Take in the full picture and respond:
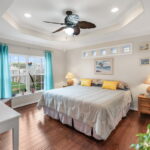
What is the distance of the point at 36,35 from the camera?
3396 millimetres

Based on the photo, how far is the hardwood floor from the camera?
1883 millimetres

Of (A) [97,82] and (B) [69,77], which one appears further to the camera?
(B) [69,77]

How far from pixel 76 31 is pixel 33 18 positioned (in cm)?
113

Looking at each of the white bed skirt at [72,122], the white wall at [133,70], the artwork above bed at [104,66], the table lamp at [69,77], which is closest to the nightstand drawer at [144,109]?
the white wall at [133,70]

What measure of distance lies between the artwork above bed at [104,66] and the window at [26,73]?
2411 millimetres

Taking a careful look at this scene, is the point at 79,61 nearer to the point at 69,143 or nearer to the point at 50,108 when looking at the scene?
the point at 50,108

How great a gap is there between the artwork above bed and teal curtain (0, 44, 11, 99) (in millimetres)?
3233

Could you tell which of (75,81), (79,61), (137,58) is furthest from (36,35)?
(137,58)

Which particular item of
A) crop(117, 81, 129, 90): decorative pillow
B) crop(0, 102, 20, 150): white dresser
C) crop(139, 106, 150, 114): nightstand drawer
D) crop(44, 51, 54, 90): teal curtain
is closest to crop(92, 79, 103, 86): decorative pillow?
crop(117, 81, 129, 90): decorative pillow

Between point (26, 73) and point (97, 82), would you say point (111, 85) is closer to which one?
point (97, 82)


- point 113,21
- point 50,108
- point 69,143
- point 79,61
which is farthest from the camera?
point 79,61

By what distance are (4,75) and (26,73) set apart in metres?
0.85

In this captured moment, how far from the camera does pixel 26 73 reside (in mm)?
4113

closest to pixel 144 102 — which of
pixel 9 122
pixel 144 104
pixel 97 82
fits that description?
pixel 144 104
